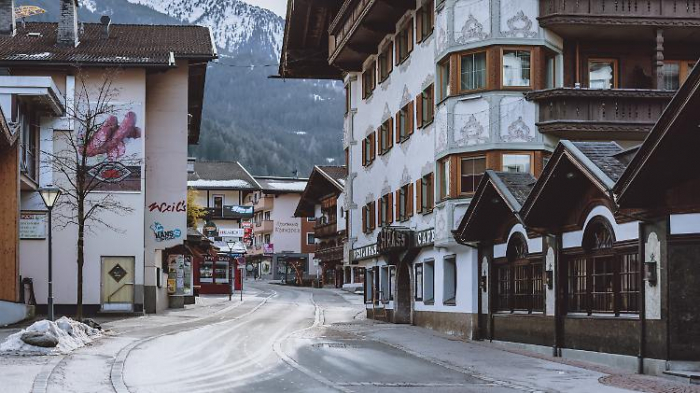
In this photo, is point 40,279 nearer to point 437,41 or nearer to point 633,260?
point 437,41

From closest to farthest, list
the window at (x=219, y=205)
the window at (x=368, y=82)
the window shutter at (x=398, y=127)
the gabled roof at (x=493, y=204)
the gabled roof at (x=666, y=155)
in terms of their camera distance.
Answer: the gabled roof at (x=666, y=155) < the gabled roof at (x=493, y=204) < the window shutter at (x=398, y=127) < the window at (x=368, y=82) < the window at (x=219, y=205)

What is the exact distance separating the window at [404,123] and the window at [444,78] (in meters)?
5.33

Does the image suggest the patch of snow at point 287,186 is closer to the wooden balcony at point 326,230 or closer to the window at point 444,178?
the wooden balcony at point 326,230

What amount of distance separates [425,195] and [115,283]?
1350cm

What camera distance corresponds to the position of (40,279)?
42.3 metres

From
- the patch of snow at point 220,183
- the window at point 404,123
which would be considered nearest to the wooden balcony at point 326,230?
the patch of snow at point 220,183

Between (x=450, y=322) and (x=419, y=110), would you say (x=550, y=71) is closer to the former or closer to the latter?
(x=419, y=110)

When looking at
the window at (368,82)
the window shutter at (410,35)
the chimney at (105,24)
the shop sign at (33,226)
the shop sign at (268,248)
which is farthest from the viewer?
the shop sign at (268,248)

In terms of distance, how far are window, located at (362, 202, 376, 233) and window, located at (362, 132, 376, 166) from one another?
1.90 meters

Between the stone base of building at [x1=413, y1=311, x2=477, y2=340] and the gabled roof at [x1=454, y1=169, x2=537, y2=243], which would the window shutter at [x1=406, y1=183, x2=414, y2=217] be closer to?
→ the stone base of building at [x1=413, y1=311, x2=477, y2=340]

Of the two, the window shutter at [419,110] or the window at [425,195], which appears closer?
the window at [425,195]

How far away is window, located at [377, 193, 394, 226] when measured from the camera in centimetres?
4403

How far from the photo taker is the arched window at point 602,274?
71.3ft

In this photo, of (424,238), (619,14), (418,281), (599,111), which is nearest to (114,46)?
(418,281)
